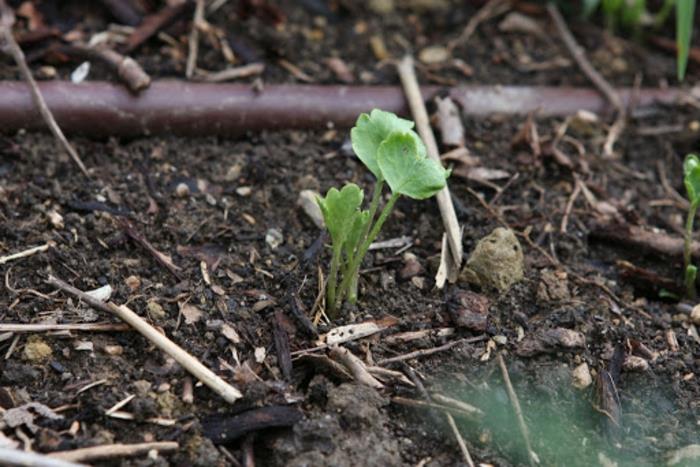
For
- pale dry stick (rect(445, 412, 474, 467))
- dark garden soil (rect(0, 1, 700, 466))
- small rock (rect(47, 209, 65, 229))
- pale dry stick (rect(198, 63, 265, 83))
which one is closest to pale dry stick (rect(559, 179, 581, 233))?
dark garden soil (rect(0, 1, 700, 466))

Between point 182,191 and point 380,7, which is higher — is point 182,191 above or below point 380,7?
below

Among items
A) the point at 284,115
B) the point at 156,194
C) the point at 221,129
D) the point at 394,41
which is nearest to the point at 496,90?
the point at 394,41

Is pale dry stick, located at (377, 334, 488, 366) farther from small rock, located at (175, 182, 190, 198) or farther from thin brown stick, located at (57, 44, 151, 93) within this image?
thin brown stick, located at (57, 44, 151, 93)

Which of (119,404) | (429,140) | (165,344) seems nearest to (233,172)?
(429,140)

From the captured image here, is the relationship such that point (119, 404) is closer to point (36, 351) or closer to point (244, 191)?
point (36, 351)

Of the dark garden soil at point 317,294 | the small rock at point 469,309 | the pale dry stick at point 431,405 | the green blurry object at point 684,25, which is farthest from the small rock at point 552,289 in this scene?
the green blurry object at point 684,25

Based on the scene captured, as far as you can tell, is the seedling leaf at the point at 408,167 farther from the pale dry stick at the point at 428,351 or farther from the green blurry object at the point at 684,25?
the green blurry object at the point at 684,25
